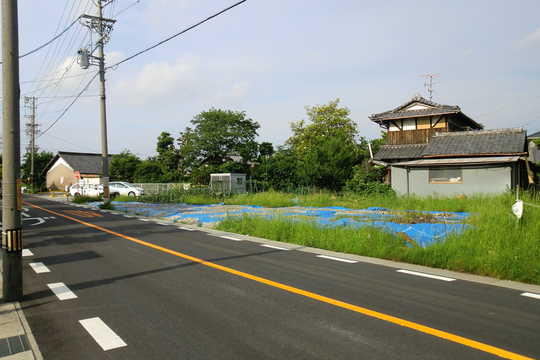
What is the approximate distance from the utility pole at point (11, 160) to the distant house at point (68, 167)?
1925 inches

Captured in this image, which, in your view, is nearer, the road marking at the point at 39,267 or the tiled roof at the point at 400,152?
the road marking at the point at 39,267

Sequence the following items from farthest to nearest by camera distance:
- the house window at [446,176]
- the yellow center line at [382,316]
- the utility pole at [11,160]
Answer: the house window at [446,176] < the utility pole at [11,160] < the yellow center line at [382,316]

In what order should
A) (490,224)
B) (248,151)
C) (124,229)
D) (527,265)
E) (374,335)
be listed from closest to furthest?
1. (374,335)
2. (527,265)
3. (490,224)
4. (124,229)
5. (248,151)

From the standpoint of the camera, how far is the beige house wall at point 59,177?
166 ft

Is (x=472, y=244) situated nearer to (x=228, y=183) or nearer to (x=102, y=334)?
(x=102, y=334)

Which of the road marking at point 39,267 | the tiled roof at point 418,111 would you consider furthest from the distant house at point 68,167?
the road marking at point 39,267

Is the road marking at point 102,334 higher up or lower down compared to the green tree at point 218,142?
lower down

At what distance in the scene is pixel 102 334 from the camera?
3873mm

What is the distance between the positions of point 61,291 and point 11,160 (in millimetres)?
1875

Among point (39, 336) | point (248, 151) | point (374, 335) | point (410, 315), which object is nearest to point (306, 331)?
point (374, 335)

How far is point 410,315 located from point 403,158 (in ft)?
75.5

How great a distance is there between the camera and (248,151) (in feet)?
133

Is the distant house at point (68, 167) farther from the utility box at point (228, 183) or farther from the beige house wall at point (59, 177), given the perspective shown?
the utility box at point (228, 183)

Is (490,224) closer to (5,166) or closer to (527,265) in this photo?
(527,265)
